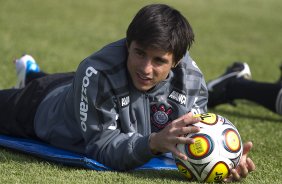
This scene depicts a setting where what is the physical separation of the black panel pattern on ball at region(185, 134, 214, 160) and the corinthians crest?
647mm

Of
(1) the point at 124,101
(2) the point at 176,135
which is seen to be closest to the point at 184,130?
(2) the point at 176,135

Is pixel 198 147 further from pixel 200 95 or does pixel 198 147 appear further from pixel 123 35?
pixel 123 35

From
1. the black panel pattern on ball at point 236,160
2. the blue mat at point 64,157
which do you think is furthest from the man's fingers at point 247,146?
the blue mat at point 64,157

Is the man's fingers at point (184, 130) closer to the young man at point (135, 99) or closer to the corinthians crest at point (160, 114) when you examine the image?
the young man at point (135, 99)

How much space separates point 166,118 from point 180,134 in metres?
0.73

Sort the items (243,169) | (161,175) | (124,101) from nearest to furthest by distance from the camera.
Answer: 1. (243,169)
2. (161,175)
3. (124,101)

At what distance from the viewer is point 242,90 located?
21.5 ft

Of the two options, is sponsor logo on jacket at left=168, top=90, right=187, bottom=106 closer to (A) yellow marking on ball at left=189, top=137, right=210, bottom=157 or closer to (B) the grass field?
(B) the grass field

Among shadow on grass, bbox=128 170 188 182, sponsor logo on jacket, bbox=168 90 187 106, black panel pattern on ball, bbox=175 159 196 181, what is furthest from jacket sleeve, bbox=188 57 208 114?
black panel pattern on ball, bbox=175 159 196 181

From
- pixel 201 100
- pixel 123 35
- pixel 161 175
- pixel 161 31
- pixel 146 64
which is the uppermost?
pixel 161 31

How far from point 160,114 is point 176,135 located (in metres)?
0.72

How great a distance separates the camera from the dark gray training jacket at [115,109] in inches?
160

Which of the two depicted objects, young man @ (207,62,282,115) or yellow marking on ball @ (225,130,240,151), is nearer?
yellow marking on ball @ (225,130,240,151)

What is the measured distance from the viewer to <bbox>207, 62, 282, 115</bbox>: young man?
6340mm
